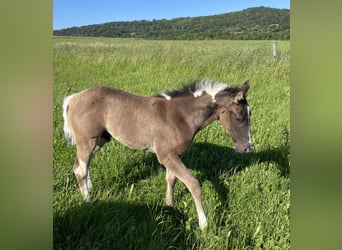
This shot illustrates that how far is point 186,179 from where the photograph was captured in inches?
73.1

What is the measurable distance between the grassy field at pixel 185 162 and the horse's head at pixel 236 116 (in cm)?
8

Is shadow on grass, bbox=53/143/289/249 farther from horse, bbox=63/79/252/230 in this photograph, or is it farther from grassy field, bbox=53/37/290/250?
horse, bbox=63/79/252/230

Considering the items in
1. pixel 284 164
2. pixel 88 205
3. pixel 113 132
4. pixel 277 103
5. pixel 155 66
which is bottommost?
pixel 88 205

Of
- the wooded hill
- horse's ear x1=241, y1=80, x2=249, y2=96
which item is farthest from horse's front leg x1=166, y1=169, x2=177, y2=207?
the wooded hill

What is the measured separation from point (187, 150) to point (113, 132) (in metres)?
0.37

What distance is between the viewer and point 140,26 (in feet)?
6.04

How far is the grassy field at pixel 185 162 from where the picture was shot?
1748mm

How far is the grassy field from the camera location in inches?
68.8

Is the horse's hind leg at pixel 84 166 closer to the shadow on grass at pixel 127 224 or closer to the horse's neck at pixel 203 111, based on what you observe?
the shadow on grass at pixel 127 224

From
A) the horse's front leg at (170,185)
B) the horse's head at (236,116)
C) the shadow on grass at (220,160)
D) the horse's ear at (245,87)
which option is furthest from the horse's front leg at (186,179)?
the horse's ear at (245,87)

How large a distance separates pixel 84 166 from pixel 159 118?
16.2 inches
